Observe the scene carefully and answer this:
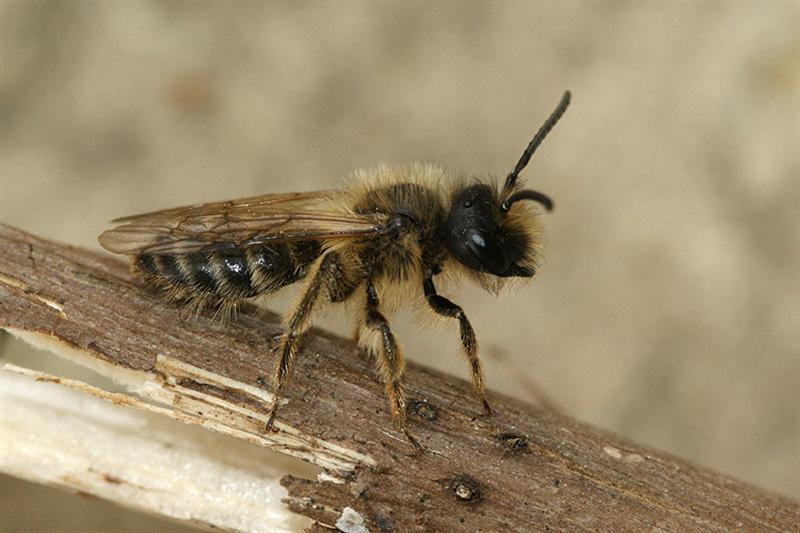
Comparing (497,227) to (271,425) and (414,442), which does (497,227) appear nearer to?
(414,442)

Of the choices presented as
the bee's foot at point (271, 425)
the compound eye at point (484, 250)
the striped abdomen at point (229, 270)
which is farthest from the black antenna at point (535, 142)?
the bee's foot at point (271, 425)

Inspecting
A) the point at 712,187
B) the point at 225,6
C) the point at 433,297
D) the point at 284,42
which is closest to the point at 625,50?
the point at 712,187

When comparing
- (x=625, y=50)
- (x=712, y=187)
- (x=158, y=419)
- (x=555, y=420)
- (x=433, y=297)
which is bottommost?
(x=158, y=419)

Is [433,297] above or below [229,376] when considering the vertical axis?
above

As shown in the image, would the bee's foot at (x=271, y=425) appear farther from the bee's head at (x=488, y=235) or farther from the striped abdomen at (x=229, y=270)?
the bee's head at (x=488, y=235)

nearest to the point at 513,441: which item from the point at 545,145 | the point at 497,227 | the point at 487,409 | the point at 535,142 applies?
the point at 487,409

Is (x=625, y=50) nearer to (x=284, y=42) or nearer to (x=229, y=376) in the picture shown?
(x=284, y=42)

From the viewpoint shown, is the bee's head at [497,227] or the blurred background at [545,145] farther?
the blurred background at [545,145]
